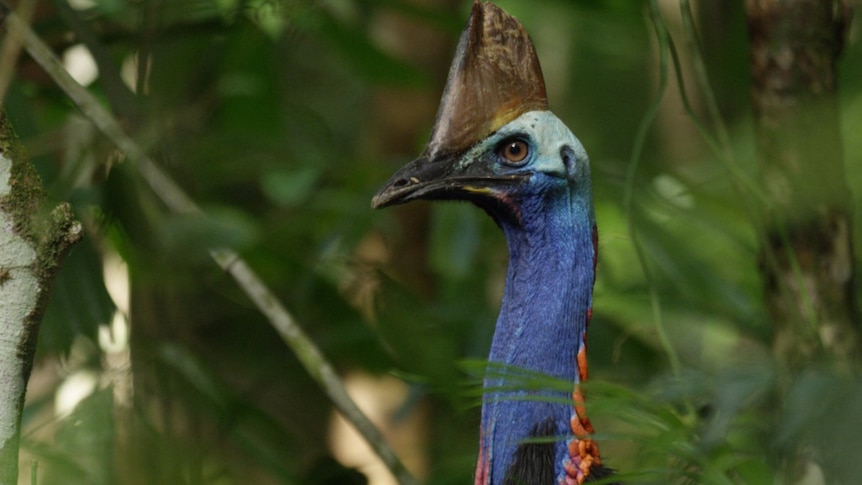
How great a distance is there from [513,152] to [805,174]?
0.67 metres

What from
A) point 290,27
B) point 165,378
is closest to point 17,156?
point 165,378

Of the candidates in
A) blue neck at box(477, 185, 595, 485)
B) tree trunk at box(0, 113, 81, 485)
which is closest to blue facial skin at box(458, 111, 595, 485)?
blue neck at box(477, 185, 595, 485)

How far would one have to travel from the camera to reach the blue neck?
158cm

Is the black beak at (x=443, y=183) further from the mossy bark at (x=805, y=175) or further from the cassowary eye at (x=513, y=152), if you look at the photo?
the mossy bark at (x=805, y=175)

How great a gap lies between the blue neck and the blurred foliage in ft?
0.36

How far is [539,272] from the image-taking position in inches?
65.0

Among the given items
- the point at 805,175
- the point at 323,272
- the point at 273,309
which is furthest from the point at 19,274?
the point at 323,272

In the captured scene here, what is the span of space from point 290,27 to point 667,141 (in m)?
3.40

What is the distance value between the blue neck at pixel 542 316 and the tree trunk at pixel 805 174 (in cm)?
53

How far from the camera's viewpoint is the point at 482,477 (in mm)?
1632

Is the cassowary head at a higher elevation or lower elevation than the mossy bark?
higher

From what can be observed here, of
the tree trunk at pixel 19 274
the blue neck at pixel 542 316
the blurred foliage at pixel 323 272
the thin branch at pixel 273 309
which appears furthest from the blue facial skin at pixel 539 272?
the tree trunk at pixel 19 274

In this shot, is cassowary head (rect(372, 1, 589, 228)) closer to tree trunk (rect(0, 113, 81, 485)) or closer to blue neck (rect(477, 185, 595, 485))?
blue neck (rect(477, 185, 595, 485))

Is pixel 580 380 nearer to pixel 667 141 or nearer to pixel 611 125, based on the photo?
pixel 667 141
